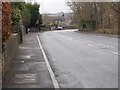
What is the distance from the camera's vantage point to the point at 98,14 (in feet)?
193

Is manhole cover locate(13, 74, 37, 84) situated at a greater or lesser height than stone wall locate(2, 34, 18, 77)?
lesser

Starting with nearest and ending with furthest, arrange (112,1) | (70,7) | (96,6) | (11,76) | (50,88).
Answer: (50,88)
(11,76)
(112,1)
(96,6)
(70,7)

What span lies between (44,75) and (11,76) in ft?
3.69

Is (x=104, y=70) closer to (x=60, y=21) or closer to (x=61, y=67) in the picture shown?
(x=61, y=67)

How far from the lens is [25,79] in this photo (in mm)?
9555

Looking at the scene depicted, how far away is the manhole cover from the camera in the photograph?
29.8ft

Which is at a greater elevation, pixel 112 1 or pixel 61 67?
pixel 112 1

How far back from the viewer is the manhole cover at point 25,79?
9.07 meters

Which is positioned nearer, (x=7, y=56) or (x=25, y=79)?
(x=25, y=79)

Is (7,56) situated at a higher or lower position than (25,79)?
higher

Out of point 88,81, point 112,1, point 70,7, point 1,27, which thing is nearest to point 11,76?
point 1,27

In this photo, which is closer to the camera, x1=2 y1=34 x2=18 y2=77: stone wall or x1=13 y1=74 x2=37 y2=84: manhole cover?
x1=13 y1=74 x2=37 y2=84: manhole cover

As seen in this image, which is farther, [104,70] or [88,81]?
[104,70]

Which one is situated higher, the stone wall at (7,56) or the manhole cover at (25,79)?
the stone wall at (7,56)
